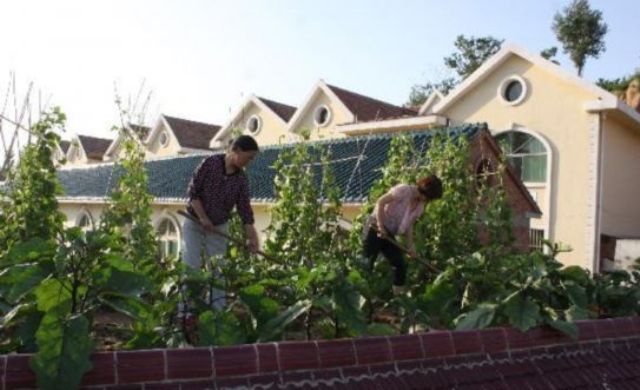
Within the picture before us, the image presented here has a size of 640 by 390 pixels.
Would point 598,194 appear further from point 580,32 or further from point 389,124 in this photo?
point 580,32

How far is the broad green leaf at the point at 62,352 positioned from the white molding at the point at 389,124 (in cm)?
1605

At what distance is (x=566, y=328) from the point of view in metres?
2.82

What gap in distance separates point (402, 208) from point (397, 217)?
0.09m

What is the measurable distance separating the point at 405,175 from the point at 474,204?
925 millimetres

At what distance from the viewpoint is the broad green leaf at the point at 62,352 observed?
1.70m

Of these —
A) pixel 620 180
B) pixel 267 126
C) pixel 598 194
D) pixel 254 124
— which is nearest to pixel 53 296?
pixel 598 194

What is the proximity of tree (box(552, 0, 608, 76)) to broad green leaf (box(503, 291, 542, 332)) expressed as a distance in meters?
36.4

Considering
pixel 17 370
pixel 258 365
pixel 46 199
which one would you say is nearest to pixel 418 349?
pixel 258 365

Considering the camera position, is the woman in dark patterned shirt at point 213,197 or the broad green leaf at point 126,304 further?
the woman in dark patterned shirt at point 213,197

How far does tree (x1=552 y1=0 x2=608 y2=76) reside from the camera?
119 ft

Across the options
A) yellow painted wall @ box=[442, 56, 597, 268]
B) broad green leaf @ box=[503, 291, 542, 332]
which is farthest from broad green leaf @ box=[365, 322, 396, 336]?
yellow painted wall @ box=[442, 56, 597, 268]

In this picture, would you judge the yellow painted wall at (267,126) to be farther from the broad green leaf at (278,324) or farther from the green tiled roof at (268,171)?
the broad green leaf at (278,324)

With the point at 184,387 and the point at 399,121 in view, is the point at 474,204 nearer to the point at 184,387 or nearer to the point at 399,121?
the point at 184,387

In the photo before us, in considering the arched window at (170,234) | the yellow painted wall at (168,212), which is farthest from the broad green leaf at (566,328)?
the arched window at (170,234)
